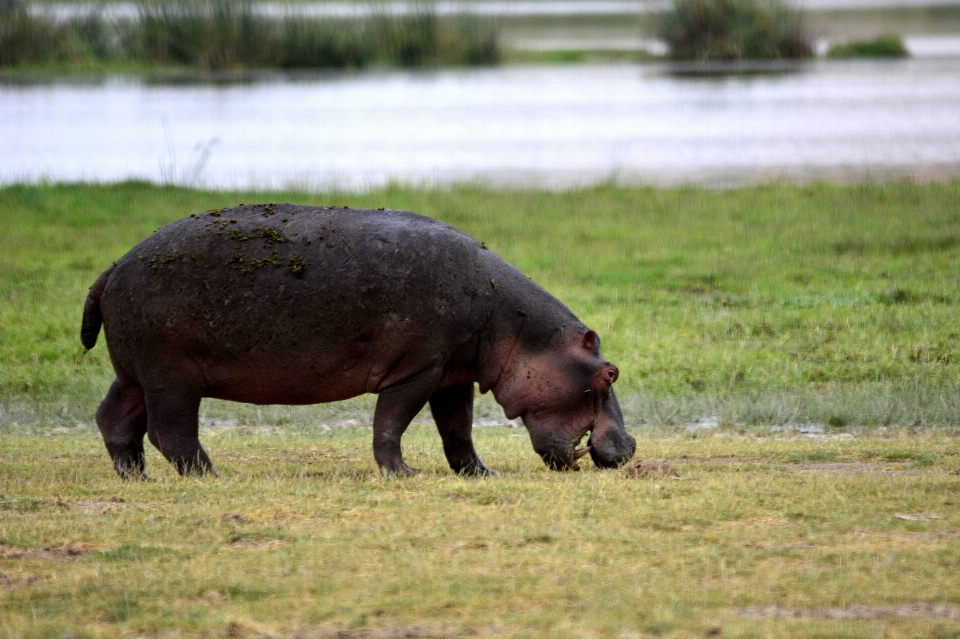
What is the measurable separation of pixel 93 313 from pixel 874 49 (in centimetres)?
4095

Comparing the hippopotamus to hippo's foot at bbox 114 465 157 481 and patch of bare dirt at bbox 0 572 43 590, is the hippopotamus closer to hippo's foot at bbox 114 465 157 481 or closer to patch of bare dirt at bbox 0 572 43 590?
hippo's foot at bbox 114 465 157 481

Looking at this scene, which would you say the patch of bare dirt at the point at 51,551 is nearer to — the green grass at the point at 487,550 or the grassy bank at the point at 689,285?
the green grass at the point at 487,550

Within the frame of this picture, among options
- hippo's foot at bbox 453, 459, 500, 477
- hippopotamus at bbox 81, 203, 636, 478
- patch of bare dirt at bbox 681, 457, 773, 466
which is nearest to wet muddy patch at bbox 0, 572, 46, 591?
hippopotamus at bbox 81, 203, 636, 478

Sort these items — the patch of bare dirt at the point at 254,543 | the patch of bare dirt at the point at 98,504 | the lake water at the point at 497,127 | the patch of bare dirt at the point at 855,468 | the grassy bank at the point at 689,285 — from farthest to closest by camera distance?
the lake water at the point at 497,127 < the grassy bank at the point at 689,285 < the patch of bare dirt at the point at 855,468 < the patch of bare dirt at the point at 98,504 < the patch of bare dirt at the point at 254,543

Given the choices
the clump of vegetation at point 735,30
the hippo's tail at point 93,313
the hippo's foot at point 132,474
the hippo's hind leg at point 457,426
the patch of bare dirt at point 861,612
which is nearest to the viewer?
the patch of bare dirt at point 861,612

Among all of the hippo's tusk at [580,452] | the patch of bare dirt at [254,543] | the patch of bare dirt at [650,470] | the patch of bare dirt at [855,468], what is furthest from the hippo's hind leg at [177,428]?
the patch of bare dirt at [855,468]

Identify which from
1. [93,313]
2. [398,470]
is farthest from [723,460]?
[93,313]

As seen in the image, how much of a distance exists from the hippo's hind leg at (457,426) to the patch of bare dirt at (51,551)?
2820mm

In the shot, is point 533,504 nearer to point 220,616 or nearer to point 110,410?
point 220,616

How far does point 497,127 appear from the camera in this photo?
104 feet

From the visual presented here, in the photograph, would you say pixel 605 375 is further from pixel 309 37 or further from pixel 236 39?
pixel 309 37

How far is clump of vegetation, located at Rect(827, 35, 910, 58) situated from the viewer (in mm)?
44906

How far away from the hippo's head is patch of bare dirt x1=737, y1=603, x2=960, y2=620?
3206 millimetres

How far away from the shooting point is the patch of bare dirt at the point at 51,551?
599 cm
